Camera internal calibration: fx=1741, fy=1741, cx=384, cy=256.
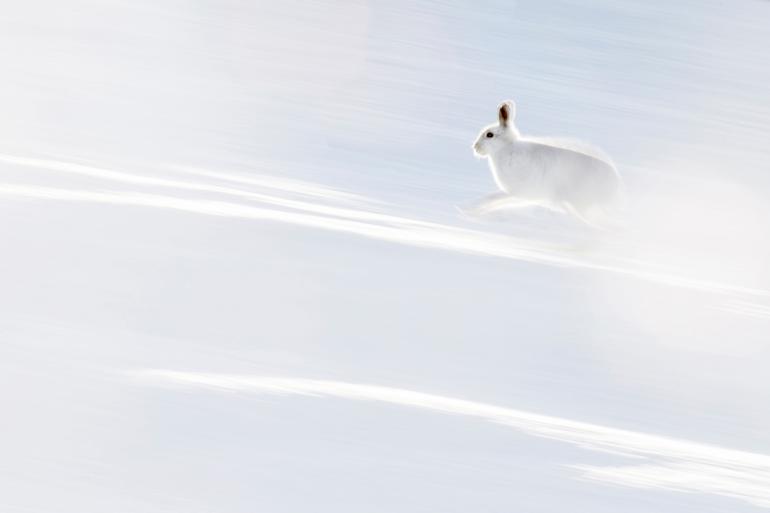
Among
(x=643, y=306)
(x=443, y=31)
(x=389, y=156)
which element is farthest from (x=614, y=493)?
(x=443, y=31)

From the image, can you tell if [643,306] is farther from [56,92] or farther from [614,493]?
[56,92]

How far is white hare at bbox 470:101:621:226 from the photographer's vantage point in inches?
201

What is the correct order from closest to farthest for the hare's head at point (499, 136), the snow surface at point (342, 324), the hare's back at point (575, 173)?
the snow surface at point (342, 324), the hare's back at point (575, 173), the hare's head at point (499, 136)

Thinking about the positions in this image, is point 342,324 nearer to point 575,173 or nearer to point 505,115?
point 575,173

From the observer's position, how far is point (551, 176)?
5109mm

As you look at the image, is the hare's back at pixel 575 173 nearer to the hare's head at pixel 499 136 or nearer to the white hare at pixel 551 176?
the white hare at pixel 551 176

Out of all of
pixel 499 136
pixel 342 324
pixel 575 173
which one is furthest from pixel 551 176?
pixel 342 324

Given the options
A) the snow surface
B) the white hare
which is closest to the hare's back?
the white hare

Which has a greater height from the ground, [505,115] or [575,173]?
[505,115]

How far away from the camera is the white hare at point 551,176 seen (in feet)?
16.8

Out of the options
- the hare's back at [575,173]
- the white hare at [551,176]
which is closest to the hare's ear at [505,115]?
the white hare at [551,176]

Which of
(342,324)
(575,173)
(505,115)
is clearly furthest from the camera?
(505,115)

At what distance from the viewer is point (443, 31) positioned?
16266 millimetres

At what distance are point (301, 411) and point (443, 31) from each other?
13774 mm
